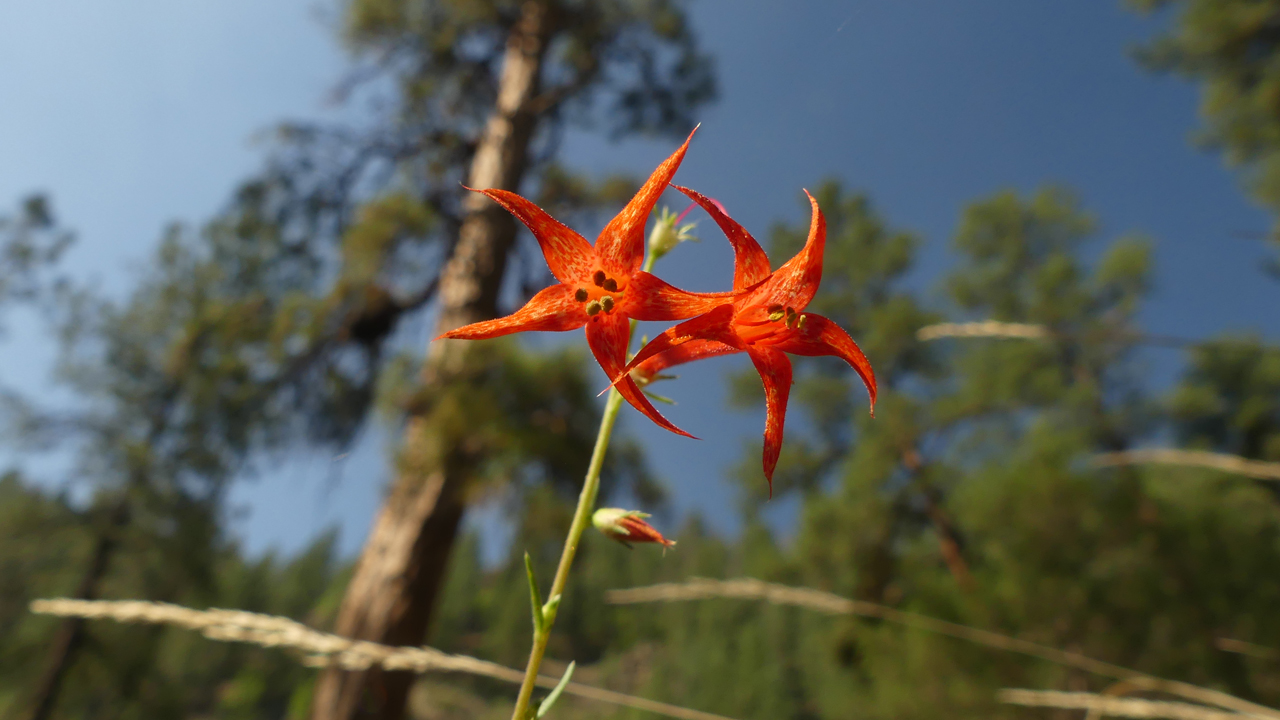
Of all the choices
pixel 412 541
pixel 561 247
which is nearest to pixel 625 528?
pixel 561 247

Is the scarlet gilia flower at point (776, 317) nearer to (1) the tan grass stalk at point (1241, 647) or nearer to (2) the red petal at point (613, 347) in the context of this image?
(2) the red petal at point (613, 347)

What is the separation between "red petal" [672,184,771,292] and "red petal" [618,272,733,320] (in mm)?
23

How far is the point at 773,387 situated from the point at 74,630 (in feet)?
33.6

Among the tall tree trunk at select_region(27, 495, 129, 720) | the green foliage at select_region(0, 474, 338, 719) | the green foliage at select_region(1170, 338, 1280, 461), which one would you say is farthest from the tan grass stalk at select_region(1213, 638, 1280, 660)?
the green foliage at select_region(1170, 338, 1280, 461)

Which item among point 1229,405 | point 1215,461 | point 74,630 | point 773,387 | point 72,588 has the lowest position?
point 74,630

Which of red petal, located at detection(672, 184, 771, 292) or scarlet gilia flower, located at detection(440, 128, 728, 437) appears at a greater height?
red petal, located at detection(672, 184, 771, 292)

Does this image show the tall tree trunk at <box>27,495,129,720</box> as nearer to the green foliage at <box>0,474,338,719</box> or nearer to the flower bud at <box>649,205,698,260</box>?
the green foliage at <box>0,474,338,719</box>

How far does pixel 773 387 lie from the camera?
33cm

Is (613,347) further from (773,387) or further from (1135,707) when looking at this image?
(1135,707)

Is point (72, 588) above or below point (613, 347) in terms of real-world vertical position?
below

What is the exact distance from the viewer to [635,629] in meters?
27.6

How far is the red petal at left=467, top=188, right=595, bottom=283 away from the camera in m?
0.33

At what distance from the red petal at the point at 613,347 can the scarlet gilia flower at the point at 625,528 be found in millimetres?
86

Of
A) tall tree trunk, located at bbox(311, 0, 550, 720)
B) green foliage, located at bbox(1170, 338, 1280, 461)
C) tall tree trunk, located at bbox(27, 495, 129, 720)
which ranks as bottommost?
tall tree trunk, located at bbox(27, 495, 129, 720)
